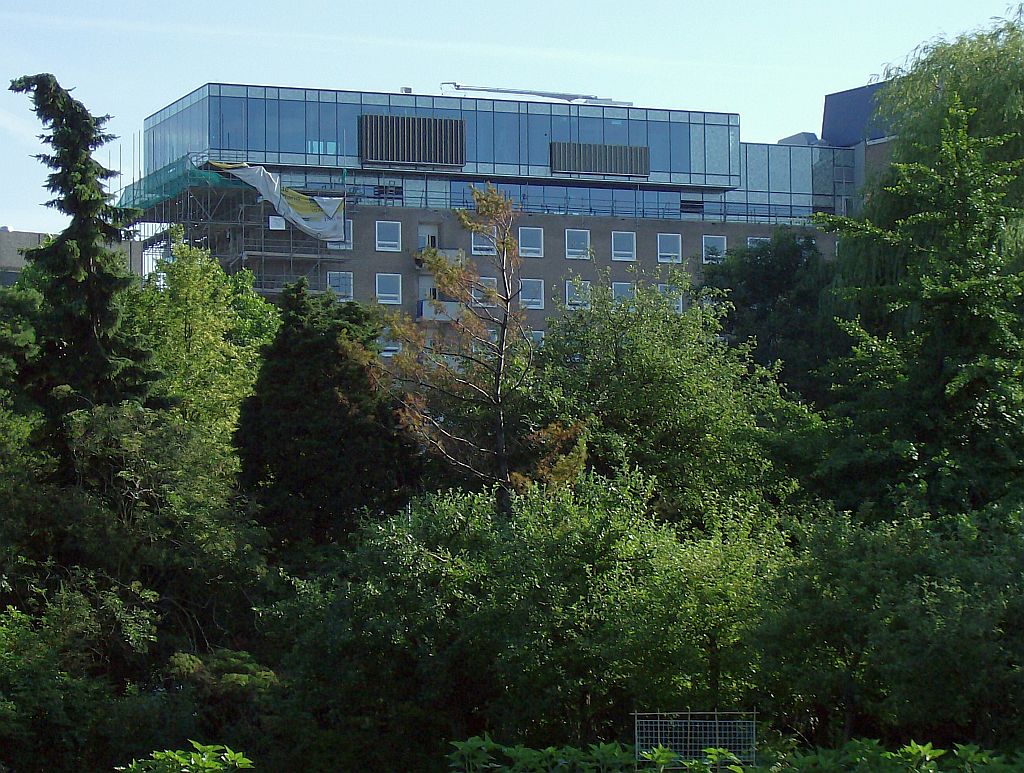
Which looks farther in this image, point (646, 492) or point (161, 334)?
point (161, 334)

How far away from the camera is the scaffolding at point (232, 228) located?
75.7 meters

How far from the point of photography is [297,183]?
8300cm

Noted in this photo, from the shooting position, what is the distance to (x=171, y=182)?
3019 inches

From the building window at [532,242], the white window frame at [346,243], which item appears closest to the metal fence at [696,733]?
the white window frame at [346,243]

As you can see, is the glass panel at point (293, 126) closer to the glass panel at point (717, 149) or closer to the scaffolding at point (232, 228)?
the scaffolding at point (232, 228)

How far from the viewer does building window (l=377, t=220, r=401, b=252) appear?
82.9 meters

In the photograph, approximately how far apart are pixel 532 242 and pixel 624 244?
612 centimetres

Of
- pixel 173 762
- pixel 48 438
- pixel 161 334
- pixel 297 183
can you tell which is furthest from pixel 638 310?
pixel 297 183

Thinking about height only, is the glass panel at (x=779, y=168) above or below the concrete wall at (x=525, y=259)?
above

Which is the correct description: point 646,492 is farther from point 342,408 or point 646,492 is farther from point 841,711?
point 342,408

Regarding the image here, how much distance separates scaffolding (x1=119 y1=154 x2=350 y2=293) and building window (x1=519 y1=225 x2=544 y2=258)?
37.5 ft

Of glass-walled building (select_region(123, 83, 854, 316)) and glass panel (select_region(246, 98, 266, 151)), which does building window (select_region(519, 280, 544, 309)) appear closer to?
glass-walled building (select_region(123, 83, 854, 316))

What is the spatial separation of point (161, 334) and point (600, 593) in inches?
1117

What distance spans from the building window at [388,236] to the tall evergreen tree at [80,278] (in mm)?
50807
